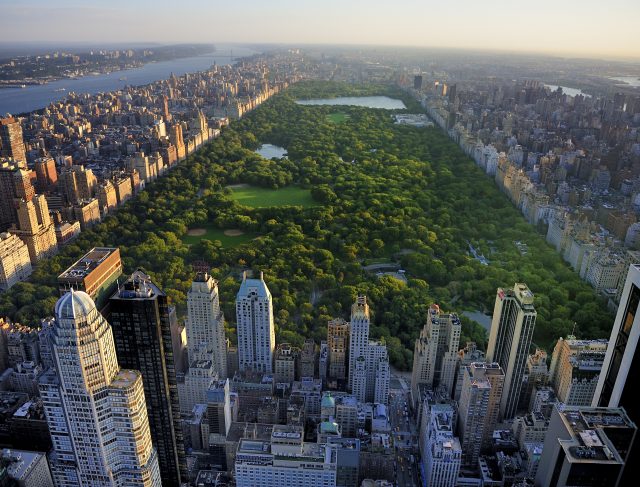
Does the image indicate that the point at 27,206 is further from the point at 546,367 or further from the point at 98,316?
the point at 546,367

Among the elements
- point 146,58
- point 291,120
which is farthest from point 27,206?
point 146,58

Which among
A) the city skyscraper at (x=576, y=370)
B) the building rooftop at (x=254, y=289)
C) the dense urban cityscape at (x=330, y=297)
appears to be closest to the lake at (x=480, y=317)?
the dense urban cityscape at (x=330, y=297)

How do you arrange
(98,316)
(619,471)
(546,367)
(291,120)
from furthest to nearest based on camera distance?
1. (291,120)
2. (546,367)
3. (98,316)
4. (619,471)

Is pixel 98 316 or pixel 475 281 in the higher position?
pixel 98 316

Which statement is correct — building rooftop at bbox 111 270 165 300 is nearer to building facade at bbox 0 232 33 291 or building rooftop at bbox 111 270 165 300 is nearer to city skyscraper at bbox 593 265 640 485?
city skyscraper at bbox 593 265 640 485

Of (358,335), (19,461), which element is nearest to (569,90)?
(358,335)

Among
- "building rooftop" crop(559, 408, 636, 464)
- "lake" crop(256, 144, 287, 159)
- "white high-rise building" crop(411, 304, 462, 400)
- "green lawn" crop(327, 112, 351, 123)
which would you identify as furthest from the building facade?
"green lawn" crop(327, 112, 351, 123)

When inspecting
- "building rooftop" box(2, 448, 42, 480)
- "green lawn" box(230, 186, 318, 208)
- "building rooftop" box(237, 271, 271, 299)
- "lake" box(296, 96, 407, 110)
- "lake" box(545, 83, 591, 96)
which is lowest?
"green lawn" box(230, 186, 318, 208)
